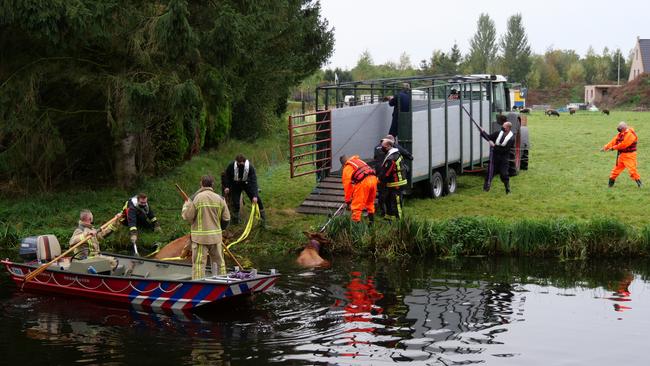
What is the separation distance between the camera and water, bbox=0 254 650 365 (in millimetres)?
11188

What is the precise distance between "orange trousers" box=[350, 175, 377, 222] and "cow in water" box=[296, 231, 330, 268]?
38.9 inches

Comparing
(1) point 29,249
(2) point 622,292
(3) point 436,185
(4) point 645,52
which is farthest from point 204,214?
(4) point 645,52

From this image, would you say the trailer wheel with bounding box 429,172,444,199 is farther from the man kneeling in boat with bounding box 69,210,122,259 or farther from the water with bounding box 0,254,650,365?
the man kneeling in boat with bounding box 69,210,122,259

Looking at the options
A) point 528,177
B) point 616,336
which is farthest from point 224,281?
point 528,177

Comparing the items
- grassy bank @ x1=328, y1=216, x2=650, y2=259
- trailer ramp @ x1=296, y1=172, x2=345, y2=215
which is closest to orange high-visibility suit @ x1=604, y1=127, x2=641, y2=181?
grassy bank @ x1=328, y1=216, x2=650, y2=259

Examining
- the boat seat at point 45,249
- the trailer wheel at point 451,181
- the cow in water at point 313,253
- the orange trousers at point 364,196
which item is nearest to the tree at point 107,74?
the orange trousers at point 364,196

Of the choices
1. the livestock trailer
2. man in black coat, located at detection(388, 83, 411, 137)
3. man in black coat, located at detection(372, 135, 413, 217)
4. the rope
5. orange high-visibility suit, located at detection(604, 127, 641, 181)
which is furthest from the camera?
orange high-visibility suit, located at detection(604, 127, 641, 181)

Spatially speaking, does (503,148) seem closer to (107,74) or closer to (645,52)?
(107,74)

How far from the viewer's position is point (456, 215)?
780 inches

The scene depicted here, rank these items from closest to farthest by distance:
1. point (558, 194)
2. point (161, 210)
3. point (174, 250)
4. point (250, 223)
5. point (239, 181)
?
point (174, 250), point (250, 223), point (239, 181), point (161, 210), point (558, 194)

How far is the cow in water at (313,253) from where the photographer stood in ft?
55.9

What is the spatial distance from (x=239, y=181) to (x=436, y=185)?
5672mm

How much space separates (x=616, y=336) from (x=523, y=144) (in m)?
15.4

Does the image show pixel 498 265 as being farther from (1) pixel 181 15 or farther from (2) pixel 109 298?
(1) pixel 181 15
